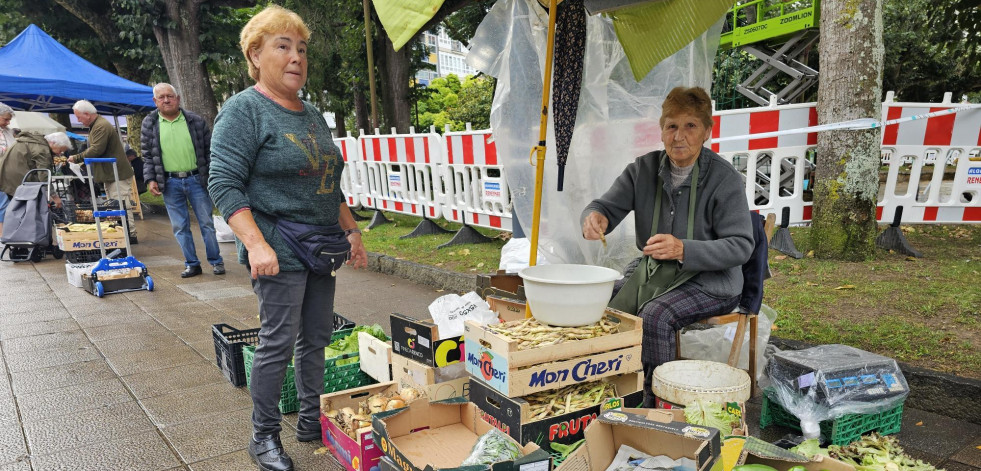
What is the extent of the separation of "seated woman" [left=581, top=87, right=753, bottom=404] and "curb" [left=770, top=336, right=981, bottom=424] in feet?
3.26

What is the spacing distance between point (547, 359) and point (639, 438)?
0.48m

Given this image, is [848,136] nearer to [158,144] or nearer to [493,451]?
[493,451]

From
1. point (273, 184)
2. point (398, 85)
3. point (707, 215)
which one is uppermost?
point (398, 85)

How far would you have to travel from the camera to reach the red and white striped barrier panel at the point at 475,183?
6.95m

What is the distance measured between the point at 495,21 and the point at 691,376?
7.93 feet

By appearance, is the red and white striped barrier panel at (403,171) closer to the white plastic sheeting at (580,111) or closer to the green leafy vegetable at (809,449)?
the white plastic sheeting at (580,111)

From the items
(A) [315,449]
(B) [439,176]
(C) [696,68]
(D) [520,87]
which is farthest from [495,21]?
(B) [439,176]

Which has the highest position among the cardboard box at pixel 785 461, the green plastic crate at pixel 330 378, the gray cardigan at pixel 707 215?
the gray cardigan at pixel 707 215

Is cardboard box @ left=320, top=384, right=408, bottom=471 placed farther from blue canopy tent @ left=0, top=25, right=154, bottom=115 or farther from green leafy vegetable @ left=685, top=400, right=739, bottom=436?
blue canopy tent @ left=0, top=25, right=154, bottom=115

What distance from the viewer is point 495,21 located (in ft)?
12.2

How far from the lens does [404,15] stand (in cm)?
294

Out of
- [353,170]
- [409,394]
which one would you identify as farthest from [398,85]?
[409,394]

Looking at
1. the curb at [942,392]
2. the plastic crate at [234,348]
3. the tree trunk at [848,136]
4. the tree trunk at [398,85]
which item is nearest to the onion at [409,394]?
the plastic crate at [234,348]

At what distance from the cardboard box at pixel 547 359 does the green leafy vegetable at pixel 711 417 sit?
1.13 feet
